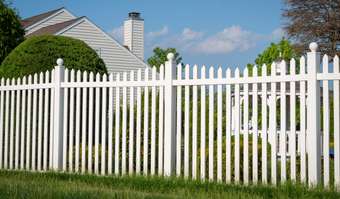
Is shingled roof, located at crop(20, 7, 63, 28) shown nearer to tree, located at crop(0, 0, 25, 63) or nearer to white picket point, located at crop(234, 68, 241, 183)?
tree, located at crop(0, 0, 25, 63)

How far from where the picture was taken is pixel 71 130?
984cm

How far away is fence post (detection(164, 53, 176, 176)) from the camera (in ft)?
27.7

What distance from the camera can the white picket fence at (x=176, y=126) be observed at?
733 centimetres

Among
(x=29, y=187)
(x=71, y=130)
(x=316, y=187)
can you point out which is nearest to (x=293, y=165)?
(x=316, y=187)

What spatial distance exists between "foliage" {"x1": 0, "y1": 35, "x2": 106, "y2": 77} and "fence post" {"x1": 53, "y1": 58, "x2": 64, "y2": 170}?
3.54ft

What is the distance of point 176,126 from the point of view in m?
8.55

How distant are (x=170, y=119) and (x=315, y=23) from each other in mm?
30694

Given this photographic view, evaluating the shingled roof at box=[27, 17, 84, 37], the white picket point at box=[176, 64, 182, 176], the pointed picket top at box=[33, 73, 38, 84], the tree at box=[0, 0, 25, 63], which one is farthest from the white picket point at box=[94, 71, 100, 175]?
the shingled roof at box=[27, 17, 84, 37]

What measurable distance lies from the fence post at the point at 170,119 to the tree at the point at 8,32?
28.4 feet

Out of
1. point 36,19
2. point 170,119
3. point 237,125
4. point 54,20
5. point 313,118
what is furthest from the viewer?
point 36,19

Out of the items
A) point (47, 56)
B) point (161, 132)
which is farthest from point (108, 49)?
point (161, 132)

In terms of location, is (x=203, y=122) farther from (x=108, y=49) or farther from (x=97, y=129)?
(x=108, y=49)

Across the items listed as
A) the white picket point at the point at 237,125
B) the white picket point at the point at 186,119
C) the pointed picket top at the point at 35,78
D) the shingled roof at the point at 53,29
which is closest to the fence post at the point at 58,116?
the pointed picket top at the point at 35,78

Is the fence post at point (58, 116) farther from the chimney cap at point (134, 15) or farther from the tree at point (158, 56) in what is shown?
the tree at point (158, 56)
